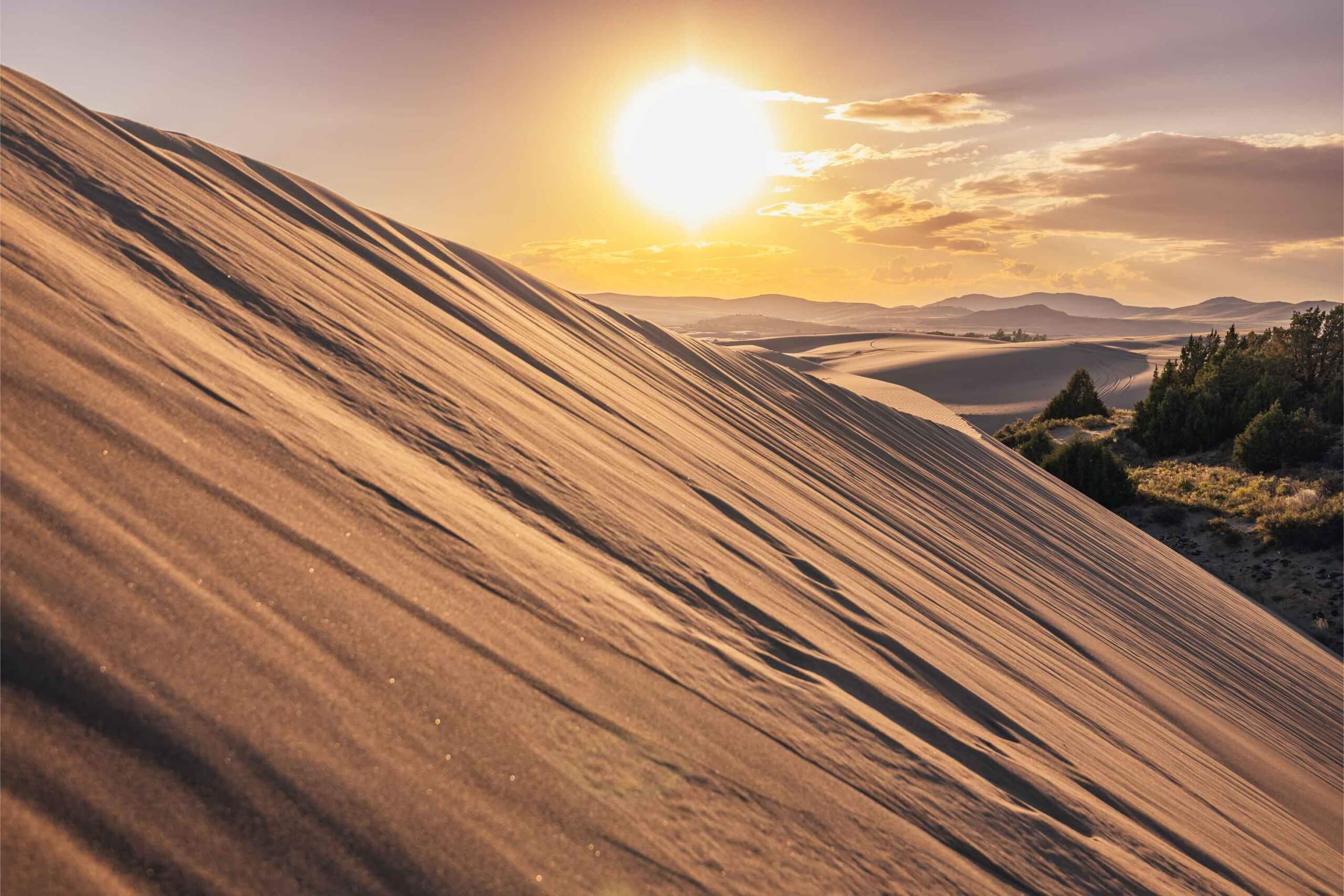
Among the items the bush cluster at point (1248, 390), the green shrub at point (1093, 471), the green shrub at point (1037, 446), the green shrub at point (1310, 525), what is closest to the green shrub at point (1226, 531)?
the green shrub at point (1310, 525)

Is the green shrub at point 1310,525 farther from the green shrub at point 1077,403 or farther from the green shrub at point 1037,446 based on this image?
the green shrub at point 1077,403

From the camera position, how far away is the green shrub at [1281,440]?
12.6 m

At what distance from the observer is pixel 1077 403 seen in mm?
19703

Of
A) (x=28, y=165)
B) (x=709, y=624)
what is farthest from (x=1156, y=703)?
(x=28, y=165)

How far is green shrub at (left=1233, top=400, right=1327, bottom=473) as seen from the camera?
12.6 meters

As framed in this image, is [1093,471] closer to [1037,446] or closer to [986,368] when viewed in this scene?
[1037,446]

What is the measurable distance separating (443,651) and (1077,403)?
21207 mm

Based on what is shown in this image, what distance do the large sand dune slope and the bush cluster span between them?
13.3 metres

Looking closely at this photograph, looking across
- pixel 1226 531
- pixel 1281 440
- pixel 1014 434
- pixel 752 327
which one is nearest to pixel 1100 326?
pixel 752 327

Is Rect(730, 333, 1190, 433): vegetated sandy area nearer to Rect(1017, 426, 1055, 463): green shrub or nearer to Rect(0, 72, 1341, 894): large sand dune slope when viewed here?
Rect(1017, 426, 1055, 463): green shrub

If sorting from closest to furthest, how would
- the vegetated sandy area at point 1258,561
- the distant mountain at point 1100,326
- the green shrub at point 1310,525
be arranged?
the vegetated sandy area at point 1258,561 → the green shrub at point 1310,525 → the distant mountain at point 1100,326

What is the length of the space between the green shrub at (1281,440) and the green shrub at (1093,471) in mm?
2267

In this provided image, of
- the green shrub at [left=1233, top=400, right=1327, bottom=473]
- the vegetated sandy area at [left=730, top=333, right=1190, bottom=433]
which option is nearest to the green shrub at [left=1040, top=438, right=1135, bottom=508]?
the green shrub at [left=1233, top=400, right=1327, bottom=473]

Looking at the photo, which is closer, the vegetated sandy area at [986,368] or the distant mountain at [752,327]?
the vegetated sandy area at [986,368]
